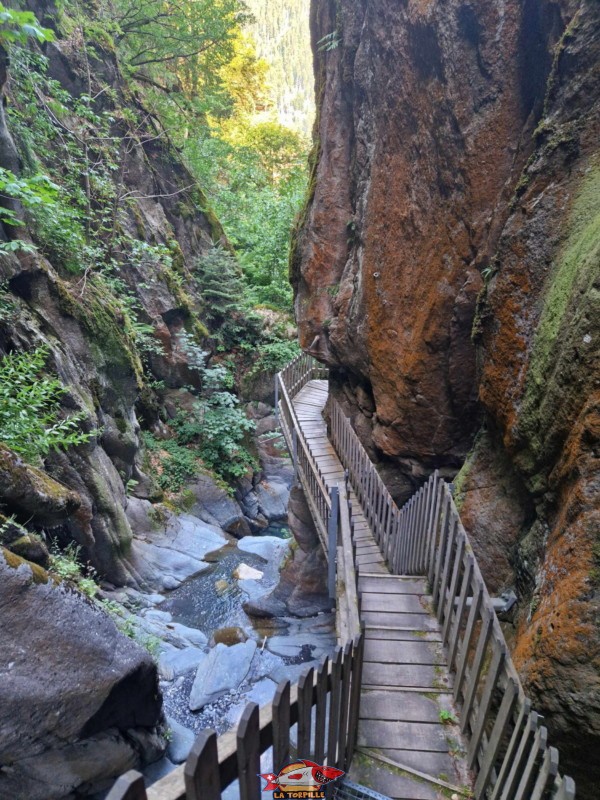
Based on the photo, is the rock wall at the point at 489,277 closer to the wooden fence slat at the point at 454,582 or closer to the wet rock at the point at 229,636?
the wooden fence slat at the point at 454,582

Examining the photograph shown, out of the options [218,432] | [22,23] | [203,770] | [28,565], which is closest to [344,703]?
[203,770]

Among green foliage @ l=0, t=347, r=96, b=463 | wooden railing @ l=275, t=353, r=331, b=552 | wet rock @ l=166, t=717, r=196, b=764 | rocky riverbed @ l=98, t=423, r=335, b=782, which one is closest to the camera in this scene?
wet rock @ l=166, t=717, r=196, b=764

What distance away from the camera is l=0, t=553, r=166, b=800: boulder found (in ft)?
10.5

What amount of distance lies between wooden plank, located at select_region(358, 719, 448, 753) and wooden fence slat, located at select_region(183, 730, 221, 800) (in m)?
2.02

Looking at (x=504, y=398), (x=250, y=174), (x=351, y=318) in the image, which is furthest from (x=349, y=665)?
(x=250, y=174)

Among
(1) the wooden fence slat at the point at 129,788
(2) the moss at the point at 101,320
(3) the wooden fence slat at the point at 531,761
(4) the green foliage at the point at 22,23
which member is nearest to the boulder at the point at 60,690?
(1) the wooden fence slat at the point at 129,788

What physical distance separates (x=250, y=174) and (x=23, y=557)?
25353mm

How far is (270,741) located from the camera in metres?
1.82

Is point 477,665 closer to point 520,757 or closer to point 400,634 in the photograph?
point 520,757

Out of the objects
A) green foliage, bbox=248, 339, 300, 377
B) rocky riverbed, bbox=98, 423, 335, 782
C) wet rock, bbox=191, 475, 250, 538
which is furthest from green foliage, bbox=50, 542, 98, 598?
green foliage, bbox=248, 339, 300, 377

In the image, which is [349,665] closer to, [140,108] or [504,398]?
[504,398]

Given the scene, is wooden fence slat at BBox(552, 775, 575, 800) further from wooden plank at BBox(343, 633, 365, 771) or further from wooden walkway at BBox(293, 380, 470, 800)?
wooden walkway at BBox(293, 380, 470, 800)

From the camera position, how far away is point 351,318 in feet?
28.5

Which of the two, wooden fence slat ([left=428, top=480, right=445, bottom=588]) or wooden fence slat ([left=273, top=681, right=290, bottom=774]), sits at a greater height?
wooden fence slat ([left=428, top=480, right=445, bottom=588])
